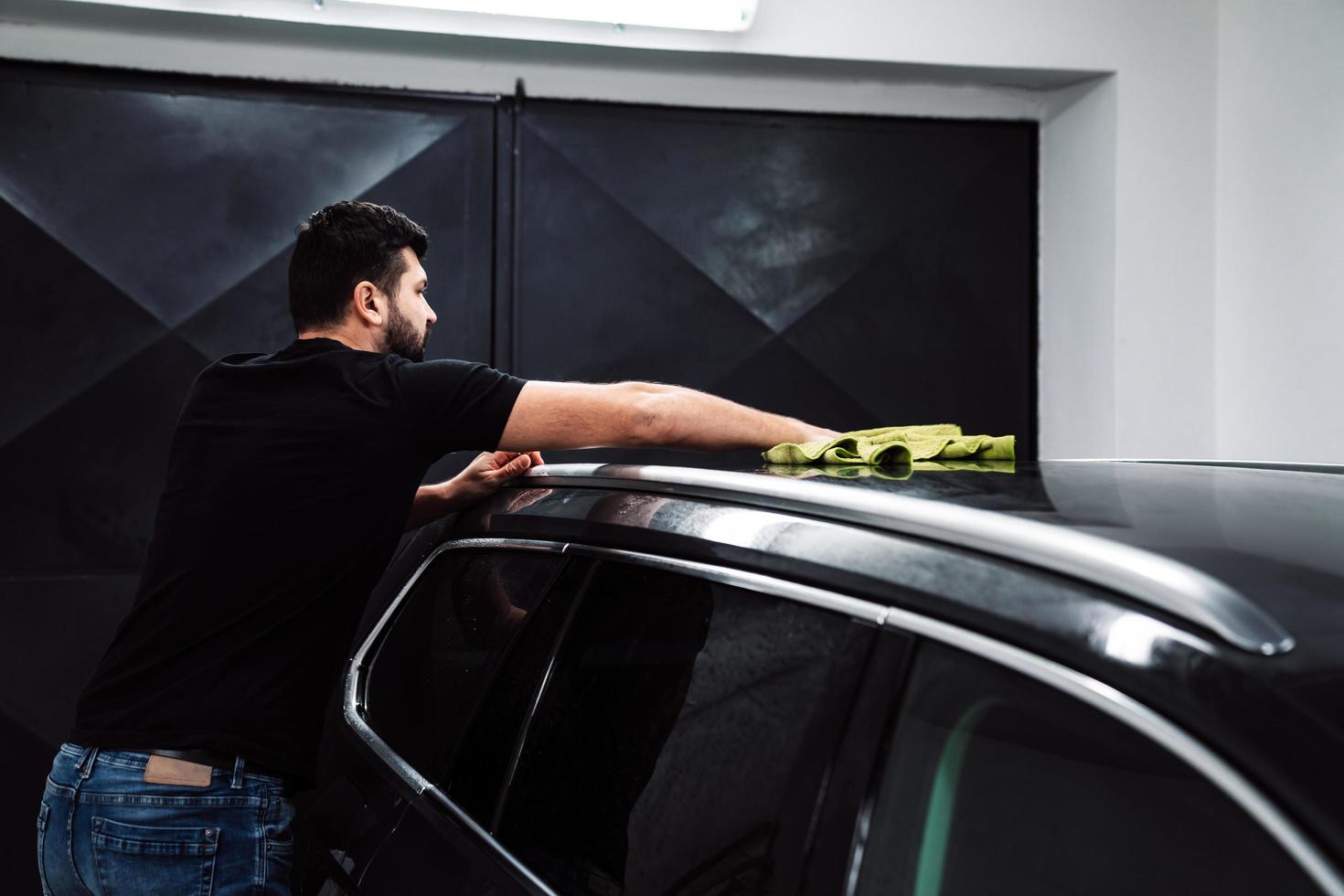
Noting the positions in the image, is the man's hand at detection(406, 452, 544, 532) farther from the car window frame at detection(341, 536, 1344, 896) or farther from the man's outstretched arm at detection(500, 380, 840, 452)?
the car window frame at detection(341, 536, 1344, 896)

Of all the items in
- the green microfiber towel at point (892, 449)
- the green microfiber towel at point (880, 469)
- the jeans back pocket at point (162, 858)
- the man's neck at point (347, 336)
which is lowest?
the jeans back pocket at point (162, 858)

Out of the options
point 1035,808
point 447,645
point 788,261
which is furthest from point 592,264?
point 1035,808

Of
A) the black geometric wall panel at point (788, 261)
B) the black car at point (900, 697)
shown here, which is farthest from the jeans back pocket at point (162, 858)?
the black geometric wall panel at point (788, 261)

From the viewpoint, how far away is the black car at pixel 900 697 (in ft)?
2.39

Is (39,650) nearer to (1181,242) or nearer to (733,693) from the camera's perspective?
Result: (733,693)

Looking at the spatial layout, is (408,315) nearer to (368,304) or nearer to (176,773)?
(368,304)

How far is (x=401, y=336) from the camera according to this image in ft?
7.93

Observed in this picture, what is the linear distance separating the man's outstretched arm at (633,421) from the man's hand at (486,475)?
0.26 ft

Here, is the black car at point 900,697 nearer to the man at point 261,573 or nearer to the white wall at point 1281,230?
the man at point 261,573

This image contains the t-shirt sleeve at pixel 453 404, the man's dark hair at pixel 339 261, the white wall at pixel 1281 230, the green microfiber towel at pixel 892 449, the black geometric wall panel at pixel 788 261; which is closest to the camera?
the green microfiber towel at pixel 892 449

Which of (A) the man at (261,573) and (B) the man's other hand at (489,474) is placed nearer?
(A) the man at (261,573)

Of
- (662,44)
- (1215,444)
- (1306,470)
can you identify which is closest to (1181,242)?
(1215,444)

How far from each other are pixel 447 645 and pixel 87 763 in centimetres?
62

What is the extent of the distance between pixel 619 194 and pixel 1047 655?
351 cm
